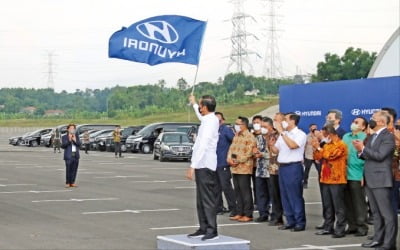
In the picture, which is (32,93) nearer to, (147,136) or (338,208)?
(147,136)

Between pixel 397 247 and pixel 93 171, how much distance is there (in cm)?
1978

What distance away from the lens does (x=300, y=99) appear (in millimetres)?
30156

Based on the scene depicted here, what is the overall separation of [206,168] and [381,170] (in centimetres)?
230

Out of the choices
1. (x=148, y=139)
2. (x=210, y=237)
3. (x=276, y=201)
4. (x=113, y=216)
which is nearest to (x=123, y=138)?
(x=148, y=139)

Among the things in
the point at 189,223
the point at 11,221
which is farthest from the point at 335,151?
the point at 11,221

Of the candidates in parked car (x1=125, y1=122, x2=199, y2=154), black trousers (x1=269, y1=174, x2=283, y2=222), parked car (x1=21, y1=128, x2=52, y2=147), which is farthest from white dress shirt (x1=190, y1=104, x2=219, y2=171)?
parked car (x1=21, y1=128, x2=52, y2=147)

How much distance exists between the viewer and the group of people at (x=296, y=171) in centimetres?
1087

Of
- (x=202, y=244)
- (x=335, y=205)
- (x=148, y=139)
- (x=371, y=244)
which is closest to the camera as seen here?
(x=202, y=244)

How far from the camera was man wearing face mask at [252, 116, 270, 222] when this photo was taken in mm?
14422

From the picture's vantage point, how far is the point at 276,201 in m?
14.0

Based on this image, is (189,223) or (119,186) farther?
(119,186)

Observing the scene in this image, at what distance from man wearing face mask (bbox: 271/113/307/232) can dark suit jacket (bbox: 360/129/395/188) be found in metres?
2.23

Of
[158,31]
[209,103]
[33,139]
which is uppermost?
[158,31]

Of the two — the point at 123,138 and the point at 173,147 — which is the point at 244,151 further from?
the point at 123,138
